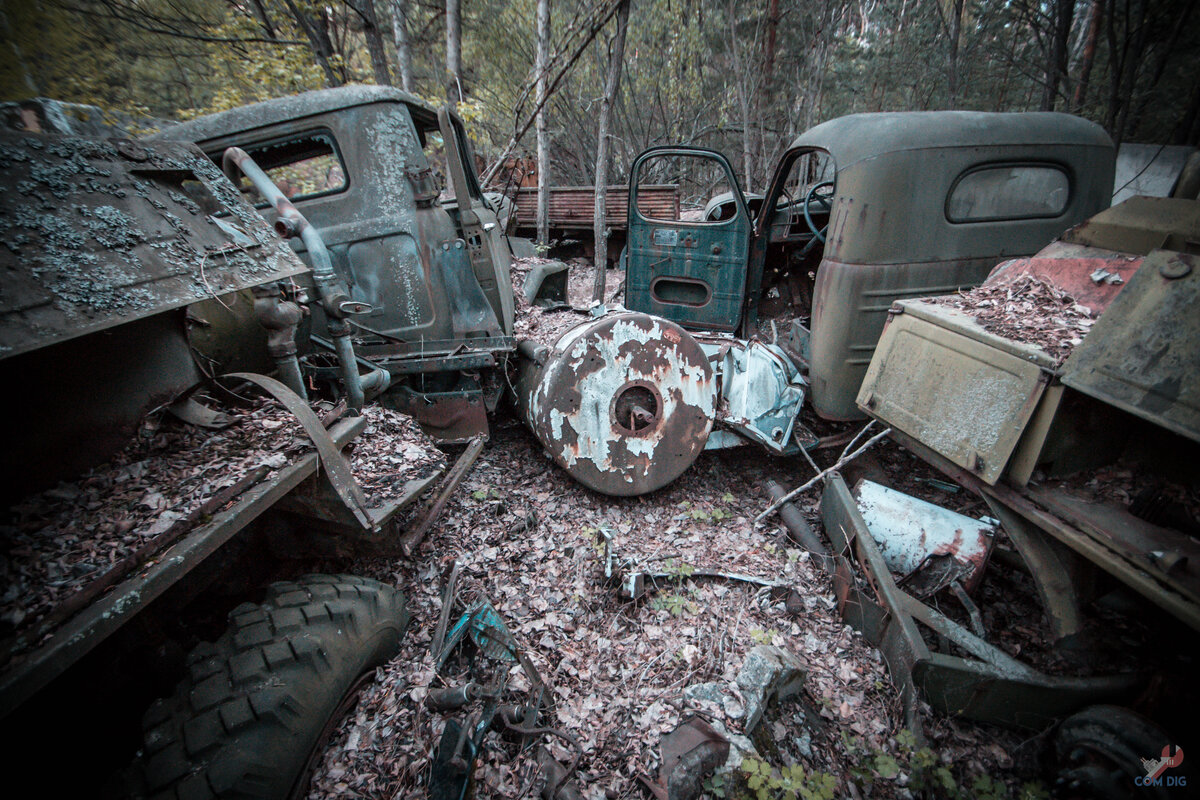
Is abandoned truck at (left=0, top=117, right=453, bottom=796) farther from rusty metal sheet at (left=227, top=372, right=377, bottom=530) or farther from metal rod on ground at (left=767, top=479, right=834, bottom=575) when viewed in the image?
metal rod on ground at (left=767, top=479, right=834, bottom=575)

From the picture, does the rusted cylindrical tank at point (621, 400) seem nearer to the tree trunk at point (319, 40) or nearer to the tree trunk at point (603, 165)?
the tree trunk at point (603, 165)

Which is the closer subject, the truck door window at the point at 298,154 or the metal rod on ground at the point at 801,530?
the metal rod on ground at the point at 801,530

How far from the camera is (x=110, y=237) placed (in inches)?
64.5

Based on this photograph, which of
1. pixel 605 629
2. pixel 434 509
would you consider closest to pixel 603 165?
pixel 434 509

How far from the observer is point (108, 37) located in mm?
5750

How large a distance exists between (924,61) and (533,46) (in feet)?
39.8

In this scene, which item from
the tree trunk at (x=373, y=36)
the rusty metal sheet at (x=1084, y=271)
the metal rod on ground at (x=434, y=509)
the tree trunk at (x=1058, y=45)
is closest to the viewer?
the rusty metal sheet at (x=1084, y=271)

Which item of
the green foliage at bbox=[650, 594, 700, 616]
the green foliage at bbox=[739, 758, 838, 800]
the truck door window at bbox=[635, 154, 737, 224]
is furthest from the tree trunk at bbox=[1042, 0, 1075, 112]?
the green foliage at bbox=[739, 758, 838, 800]

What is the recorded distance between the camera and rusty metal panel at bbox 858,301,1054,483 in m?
2.15

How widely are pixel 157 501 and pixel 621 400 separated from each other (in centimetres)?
242

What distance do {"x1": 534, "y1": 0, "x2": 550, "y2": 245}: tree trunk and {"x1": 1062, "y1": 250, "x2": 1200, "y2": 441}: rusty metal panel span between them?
22.2 feet

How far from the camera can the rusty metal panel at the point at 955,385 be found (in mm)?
2152

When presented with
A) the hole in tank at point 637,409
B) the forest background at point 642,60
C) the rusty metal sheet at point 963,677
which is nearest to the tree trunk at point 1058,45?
the forest background at point 642,60

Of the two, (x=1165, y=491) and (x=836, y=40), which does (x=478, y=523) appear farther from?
(x=836, y=40)
